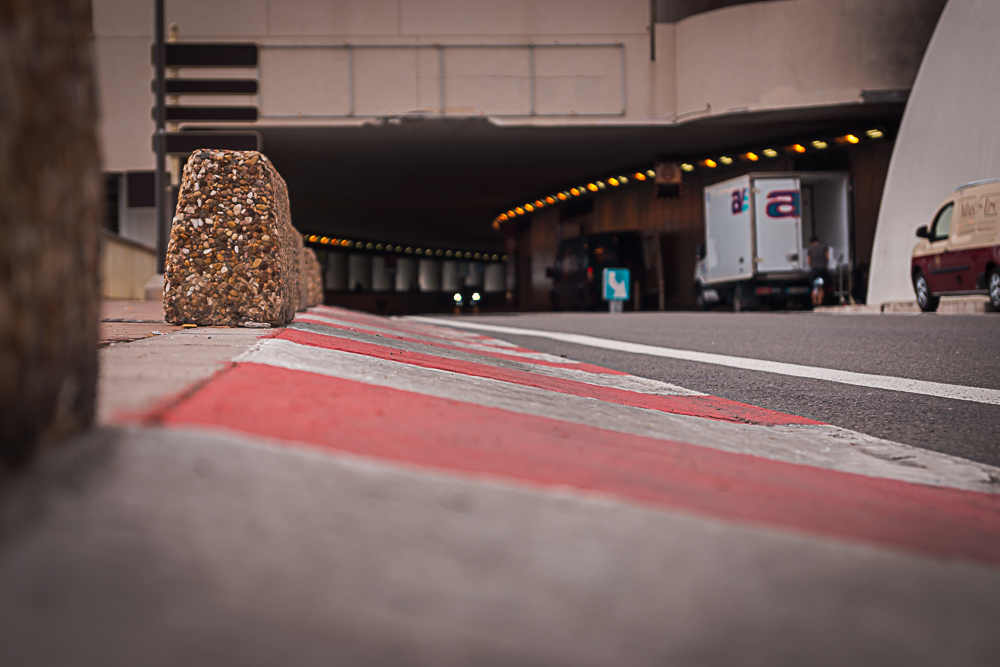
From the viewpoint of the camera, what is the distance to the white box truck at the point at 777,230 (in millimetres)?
22094

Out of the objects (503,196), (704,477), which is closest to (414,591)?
(704,477)

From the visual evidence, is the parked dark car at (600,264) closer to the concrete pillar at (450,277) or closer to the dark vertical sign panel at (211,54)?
the dark vertical sign panel at (211,54)

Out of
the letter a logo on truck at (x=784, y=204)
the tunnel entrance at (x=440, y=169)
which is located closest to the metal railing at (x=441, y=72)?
the tunnel entrance at (x=440, y=169)

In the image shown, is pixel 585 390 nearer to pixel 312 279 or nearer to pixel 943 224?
pixel 312 279

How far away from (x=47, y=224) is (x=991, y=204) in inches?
622

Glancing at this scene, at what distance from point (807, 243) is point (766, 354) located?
16348 mm

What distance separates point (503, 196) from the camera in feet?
128

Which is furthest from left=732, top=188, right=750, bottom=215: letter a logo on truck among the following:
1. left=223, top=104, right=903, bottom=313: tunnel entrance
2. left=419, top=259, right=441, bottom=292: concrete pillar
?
left=419, top=259, right=441, bottom=292: concrete pillar

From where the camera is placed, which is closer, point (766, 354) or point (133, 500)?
point (133, 500)

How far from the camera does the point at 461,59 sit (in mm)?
25297

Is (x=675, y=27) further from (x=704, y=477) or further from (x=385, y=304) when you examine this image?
(x=385, y=304)

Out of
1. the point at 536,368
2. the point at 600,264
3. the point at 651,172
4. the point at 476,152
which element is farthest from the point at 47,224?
the point at 651,172

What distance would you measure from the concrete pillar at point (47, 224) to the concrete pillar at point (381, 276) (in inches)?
1981

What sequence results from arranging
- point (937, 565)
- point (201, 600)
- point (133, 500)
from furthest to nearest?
point (937, 565) → point (133, 500) → point (201, 600)
